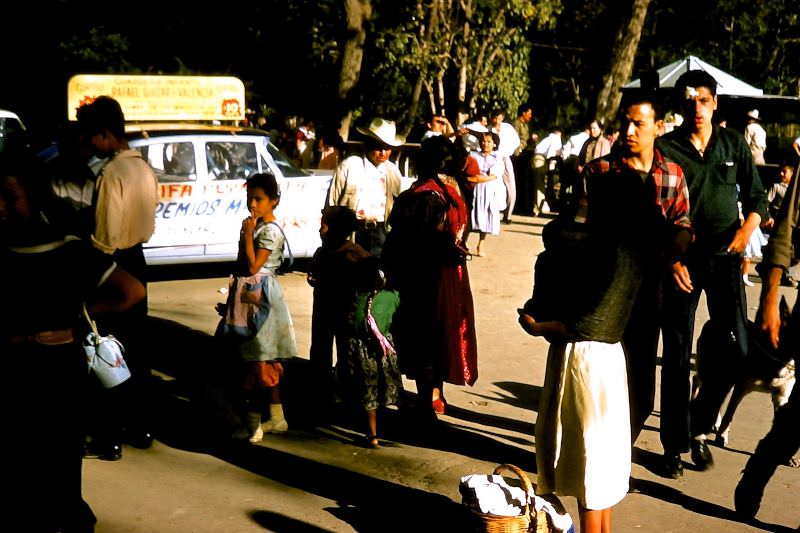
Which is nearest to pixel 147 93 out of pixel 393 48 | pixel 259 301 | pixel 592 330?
pixel 259 301

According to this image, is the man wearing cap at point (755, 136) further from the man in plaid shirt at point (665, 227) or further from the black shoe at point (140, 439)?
the black shoe at point (140, 439)

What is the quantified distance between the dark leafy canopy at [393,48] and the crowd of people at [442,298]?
45.2ft

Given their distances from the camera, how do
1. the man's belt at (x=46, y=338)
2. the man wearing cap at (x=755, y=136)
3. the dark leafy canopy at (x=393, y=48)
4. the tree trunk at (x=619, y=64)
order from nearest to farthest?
1. the man's belt at (x=46, y=338)
2. the man wearing cap at (x=755, y=136)
3. the tree trunk at (x=619, y=64)
4. the dark leafy canopy at (x=393, y=48)

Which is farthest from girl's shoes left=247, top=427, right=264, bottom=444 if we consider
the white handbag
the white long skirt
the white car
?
the white car

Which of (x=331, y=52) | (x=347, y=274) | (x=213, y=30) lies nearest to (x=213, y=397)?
(x=347, y=274)

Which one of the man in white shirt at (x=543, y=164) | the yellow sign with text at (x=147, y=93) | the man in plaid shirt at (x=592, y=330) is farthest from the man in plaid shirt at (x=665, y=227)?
the man in white shirt at (x=543, y=164)

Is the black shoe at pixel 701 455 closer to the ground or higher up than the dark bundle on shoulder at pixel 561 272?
closer to the ground

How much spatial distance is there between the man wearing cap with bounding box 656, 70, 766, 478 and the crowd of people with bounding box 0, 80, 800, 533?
1 centimetres

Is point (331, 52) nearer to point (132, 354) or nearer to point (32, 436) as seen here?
point (132, 354)

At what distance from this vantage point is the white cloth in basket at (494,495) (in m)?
4.50

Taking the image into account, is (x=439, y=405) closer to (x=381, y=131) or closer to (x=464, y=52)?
(x=381, y=131)

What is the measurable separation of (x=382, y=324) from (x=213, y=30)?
28.8 meters

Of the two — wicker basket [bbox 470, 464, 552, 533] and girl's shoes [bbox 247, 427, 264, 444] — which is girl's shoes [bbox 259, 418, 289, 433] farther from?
wicker basket [bbox 470, 464, 552, 533]

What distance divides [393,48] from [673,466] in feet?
63.7
